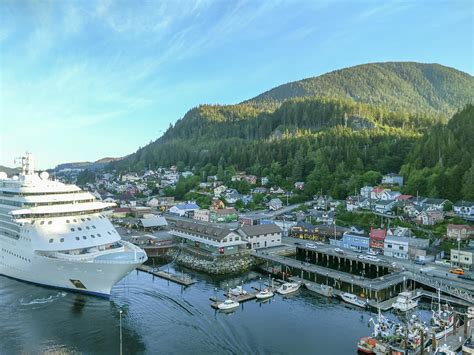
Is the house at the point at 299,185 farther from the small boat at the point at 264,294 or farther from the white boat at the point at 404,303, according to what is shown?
the white boat at the point at 404,303

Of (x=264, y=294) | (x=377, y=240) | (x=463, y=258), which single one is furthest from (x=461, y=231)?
(x=264, y=294)

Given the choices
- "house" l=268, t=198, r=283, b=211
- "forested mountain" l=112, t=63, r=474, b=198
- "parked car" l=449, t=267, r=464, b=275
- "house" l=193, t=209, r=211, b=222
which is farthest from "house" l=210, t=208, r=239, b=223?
"parked car" l=449, t=267, r=464, b=275

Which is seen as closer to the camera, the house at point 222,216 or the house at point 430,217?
the house at point 430,217

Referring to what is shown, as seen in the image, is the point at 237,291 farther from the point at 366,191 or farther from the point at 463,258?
the point at 366,191

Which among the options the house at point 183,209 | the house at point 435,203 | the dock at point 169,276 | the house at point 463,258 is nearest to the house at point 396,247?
the house at point 463,258

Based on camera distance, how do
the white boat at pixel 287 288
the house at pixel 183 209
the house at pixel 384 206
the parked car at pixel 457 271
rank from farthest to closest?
the house at pixel 183 209 < the house at pixel 384 206 < the parked car at pixel 457 271 < the white boat at pixel 287 288

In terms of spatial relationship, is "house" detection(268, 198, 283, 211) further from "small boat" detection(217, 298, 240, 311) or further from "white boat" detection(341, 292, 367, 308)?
"small boat" detection(217, 298, 240, 311)

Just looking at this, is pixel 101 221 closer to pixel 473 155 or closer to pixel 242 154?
pixel 473 155
